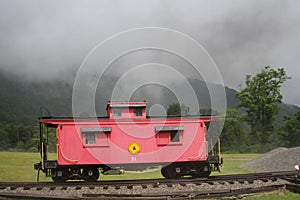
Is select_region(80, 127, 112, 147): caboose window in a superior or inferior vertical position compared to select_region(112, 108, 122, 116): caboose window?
inferior

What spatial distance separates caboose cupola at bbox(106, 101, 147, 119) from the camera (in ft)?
54.4

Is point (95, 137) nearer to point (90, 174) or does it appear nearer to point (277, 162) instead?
point (90, 174)

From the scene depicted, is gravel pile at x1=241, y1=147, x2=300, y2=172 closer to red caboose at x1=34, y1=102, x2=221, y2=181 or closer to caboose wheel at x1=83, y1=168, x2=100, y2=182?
red caboose at x1=34, y1=102, x2=221, y2=181

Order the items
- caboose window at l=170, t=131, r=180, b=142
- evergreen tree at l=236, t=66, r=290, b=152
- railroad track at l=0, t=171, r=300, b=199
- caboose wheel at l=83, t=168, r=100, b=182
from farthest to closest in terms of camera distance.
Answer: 1. evergreen tree at l=236, t=66, r=290, b=152
2. caboose window at l=170, t=131, r=180, b=142
3. caboose wheel at l=83, t=168, r=100, b=182
4. railroad track at l=0, t=171, r=300, b=199

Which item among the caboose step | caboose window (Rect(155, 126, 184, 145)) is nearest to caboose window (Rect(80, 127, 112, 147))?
the caboose step

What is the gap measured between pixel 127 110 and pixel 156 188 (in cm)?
510

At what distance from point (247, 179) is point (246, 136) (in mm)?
53664

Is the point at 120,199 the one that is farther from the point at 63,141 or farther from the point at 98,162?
the point at 63,141

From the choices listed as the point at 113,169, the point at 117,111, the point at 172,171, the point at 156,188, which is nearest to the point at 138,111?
the point at 117,111

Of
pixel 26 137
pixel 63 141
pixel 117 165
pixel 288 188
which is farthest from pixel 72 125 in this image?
pixel 26 137

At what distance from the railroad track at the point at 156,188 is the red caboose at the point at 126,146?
1549 millimetres

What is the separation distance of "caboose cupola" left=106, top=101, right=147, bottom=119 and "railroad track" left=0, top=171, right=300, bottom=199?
3848 mm

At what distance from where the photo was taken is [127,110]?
16.7 m

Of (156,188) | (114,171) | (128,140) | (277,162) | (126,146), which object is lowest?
(277,162)
